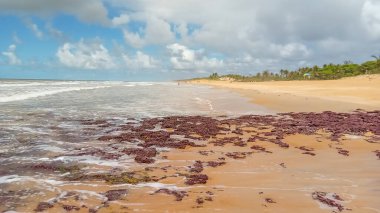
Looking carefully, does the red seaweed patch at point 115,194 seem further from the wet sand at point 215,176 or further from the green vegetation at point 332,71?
the green vegetation at point 332,71

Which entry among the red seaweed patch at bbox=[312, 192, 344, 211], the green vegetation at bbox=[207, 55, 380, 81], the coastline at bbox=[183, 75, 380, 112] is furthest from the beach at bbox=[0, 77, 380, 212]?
the green vegetation at bbox=[207, 55, 380, 81]

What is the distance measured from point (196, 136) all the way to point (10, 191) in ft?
26.6

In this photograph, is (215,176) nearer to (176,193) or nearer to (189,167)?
(189,167)

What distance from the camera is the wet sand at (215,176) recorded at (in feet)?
23.0

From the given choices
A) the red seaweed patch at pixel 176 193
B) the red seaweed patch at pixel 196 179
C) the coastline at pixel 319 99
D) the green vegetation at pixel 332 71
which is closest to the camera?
the red seaweed patch at pixel 176 193

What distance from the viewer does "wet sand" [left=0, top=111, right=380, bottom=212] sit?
7.02 meters

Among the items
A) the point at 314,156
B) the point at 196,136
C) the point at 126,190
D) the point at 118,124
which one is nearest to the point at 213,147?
the point at 196,136

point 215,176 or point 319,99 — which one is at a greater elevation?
point 215,176

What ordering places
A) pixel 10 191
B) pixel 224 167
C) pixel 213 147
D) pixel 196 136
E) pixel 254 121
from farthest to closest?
pixel 254 121, pixel 196 136, pixel 213 147, pixel 224 167, pixel 10 191

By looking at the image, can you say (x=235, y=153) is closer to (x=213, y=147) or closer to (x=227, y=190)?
(x=213, y=147)

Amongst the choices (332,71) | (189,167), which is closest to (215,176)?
(189,167)

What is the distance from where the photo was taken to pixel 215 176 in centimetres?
896

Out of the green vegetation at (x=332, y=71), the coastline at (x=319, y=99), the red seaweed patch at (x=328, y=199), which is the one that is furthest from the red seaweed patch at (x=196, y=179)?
the green vegetation at (x=332, y=71)

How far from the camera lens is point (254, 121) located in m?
18.5
